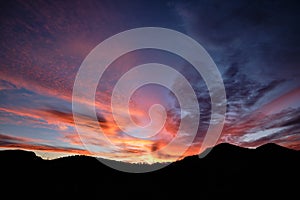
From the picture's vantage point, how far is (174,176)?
67688mm

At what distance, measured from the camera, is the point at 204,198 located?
48.9m

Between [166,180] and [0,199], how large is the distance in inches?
1885

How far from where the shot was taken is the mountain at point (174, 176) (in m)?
47.2

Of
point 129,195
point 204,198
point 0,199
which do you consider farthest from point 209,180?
point 0,199

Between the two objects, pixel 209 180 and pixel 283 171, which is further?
pixel 209 180

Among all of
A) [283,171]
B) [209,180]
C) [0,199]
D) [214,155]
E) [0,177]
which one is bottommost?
[0,199]

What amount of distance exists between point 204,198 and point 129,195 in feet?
75.5

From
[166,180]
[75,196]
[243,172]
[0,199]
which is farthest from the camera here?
[166,180]

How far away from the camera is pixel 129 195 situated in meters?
57.1

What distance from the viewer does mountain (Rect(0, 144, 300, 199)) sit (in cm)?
4719

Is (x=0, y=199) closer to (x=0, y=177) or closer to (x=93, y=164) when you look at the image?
(x=0, y=177)

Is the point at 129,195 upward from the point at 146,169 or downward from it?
Result: downward

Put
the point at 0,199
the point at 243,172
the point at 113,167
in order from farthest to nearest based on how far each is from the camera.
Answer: the point at 113,167
the point at 243,172
the point at 0,199

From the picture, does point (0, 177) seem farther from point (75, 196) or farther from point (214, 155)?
point (214, 155)
